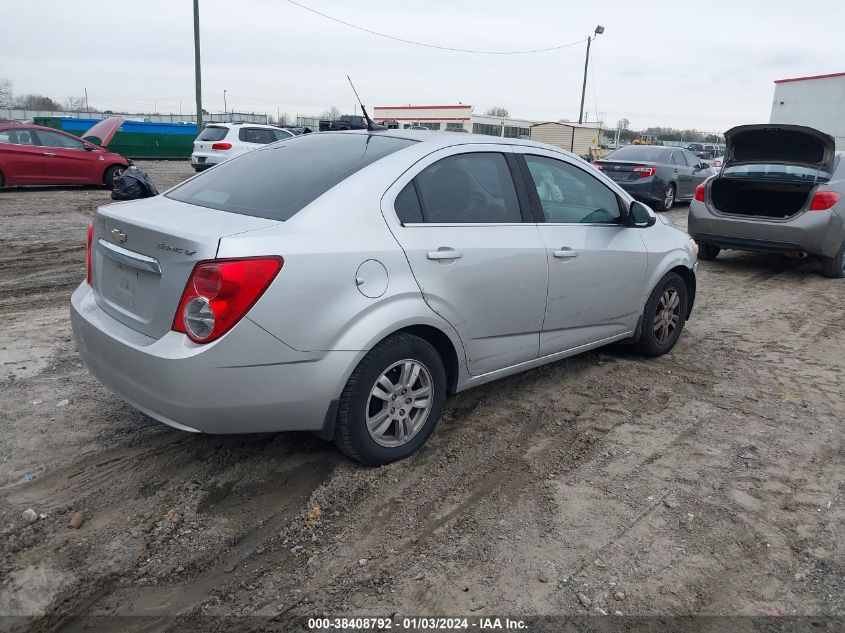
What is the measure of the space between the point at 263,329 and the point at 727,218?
772cm

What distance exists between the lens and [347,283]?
3.01 metres

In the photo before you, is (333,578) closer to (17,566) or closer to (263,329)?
(263,329)

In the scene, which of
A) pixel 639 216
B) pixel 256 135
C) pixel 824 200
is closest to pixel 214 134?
pixel 256 135

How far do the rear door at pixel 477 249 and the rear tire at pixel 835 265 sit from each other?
6.35 m

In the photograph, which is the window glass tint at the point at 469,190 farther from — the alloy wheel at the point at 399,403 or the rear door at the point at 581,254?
the alloy wheel at the point at 399,403

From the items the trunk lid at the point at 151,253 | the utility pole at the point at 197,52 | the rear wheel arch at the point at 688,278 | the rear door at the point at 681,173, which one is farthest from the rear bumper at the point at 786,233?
the utility pole at the point at 197,52

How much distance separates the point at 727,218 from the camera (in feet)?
28.9

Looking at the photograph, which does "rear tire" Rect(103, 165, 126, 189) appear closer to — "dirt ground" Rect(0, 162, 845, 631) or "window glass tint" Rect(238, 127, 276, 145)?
"window glass tint" Rect(238, 127, 276, 145)

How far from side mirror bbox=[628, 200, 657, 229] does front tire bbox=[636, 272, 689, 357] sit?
56 centimetres

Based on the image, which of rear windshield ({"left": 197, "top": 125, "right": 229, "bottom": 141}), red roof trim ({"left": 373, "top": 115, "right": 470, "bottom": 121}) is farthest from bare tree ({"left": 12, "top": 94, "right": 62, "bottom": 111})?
rear windshield ({"left": 197, "top": 125, "right": 229, "bottom": 141})

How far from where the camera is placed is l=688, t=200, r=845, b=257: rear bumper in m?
8.22

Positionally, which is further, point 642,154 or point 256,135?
point 256,135

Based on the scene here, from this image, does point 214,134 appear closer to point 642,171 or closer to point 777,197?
point 642,171

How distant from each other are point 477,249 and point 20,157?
13.8 meters
